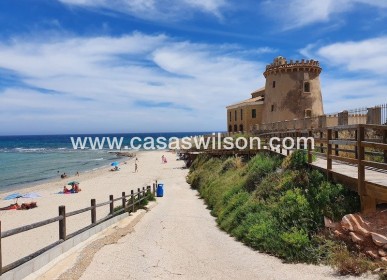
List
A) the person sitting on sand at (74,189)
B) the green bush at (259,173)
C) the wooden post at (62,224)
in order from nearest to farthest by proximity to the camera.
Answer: the wooden post at (62,224)
the green bush at (259,173)
the person sitting on sand at (74,189)

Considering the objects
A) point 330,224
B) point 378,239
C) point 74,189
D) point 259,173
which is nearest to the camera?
point 378,239

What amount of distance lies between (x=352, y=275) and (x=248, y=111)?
36794 millimetres

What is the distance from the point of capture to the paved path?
6863 millimetres

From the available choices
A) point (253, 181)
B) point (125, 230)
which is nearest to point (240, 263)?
point (125, 230)

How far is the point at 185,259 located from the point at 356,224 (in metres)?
3.76

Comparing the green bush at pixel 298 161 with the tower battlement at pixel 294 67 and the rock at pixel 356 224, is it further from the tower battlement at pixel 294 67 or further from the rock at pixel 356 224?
the tower battlement at pixel 294 67

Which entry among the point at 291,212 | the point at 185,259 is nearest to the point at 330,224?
the point at 291,212

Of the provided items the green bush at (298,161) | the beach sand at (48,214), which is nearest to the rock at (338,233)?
the green bush at (298,161)

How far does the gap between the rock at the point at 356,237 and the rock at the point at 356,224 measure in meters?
0.06

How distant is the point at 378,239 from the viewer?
20.3 feet

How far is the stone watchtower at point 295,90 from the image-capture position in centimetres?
3659

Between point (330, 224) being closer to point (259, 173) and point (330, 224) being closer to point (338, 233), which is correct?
point (338, 233)

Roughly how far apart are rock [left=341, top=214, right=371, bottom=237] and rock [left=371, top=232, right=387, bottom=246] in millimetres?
126

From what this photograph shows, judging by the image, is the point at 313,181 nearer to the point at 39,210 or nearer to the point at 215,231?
the point at 215,231
